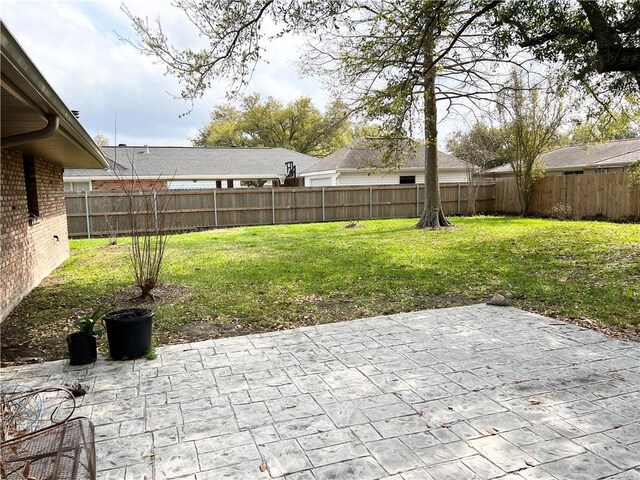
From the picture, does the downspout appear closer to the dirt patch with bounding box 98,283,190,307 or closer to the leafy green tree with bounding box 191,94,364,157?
the dirt patch with bounding box 98,283,190,307

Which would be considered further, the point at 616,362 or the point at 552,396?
the point at 616,362

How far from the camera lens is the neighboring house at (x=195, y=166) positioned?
2061 centimetres

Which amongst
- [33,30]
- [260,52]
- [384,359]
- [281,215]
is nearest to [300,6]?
[260,52]

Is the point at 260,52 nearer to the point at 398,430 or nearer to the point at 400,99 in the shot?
the point at 400,99

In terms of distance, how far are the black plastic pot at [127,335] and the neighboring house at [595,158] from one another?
19126mm

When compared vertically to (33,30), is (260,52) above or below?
above

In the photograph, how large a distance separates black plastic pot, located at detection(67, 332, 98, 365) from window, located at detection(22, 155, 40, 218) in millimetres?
4526

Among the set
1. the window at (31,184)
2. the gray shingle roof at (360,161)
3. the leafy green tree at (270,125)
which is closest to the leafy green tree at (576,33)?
the window at (31,184)

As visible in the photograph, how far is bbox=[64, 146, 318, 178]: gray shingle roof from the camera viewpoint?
864 inches

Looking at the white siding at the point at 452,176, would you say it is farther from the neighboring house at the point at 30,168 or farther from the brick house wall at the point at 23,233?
the brick house wall at the point at 23,233

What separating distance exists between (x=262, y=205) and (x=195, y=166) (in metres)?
7.05

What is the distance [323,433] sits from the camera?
9.00ft

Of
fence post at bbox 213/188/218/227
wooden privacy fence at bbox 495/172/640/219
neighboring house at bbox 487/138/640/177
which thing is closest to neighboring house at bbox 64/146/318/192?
fence post at bbox 213/188/218/227

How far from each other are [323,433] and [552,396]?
5.44ft
